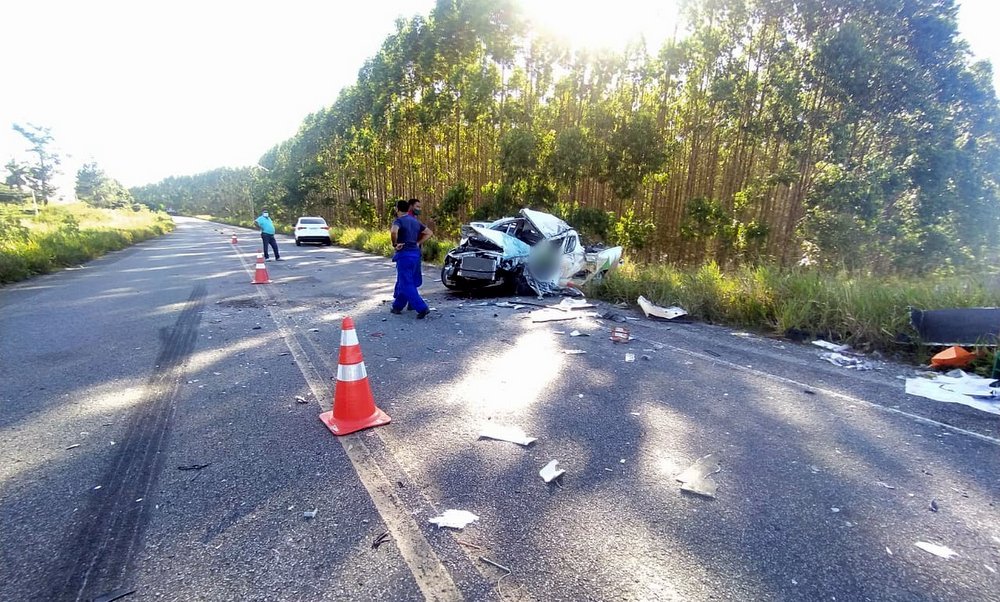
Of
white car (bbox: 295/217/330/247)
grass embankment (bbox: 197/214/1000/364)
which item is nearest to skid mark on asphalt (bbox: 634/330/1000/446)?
grass embankment (bbox: 197/214/1000/364)

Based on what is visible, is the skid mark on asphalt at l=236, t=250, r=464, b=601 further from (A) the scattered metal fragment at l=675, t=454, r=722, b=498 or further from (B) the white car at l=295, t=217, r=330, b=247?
(B) the white car at l=295, t=217, r=330, b=247

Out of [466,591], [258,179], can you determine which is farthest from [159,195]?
[466,591]

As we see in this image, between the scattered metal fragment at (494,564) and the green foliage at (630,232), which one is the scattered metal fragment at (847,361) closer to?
the scattered metal fragment at (494,564)

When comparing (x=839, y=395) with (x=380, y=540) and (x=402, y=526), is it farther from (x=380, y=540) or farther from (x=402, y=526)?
(x=380, y=540)

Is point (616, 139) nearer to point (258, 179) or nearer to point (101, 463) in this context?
point (101, 463)

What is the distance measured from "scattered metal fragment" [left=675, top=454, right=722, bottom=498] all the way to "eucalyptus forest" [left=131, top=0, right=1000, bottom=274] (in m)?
11.5

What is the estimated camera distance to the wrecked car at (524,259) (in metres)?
8.82

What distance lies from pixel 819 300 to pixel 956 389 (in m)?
2.18

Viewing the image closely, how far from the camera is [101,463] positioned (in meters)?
2.77

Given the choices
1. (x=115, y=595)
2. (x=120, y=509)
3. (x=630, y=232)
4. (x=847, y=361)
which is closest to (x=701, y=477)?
(x=115, y=595)

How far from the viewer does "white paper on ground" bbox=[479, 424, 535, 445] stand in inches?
123

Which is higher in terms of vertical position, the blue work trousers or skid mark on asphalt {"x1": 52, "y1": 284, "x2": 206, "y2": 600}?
the blue work trousers

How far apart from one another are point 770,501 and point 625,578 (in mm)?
1105

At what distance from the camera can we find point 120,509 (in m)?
2.33
